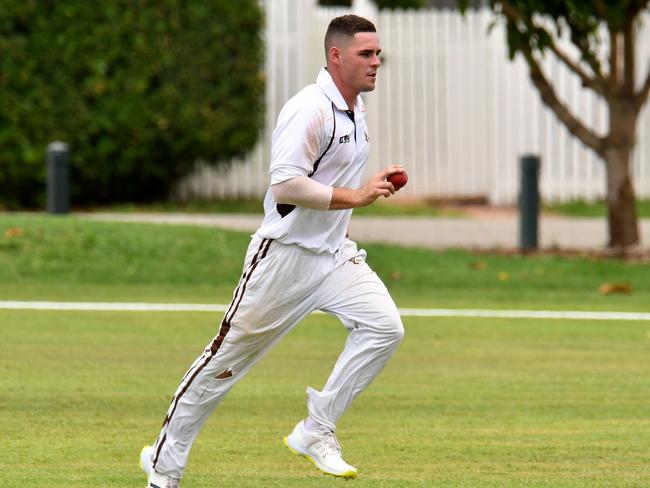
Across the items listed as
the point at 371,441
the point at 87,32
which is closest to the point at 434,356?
the point at 371,441

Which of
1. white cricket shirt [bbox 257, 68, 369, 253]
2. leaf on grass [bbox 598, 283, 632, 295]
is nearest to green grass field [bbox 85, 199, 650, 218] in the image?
leaf on grass [bbox 598, 283, 632, 295]

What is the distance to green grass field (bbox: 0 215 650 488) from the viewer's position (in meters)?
7.20

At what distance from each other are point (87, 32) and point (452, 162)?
5.41m

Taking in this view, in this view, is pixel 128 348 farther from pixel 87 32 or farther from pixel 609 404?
pixel 87 32

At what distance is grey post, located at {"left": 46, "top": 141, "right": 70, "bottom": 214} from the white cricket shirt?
1048cm

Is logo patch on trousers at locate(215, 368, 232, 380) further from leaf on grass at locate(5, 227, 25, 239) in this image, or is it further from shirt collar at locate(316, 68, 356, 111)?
leaf on grass at locate(5, 227, 25, 239)

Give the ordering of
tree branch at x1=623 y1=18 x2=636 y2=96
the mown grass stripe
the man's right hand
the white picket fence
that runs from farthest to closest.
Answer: the white picket fence → tree branch at x1=623 y1=18 x2=636 y2=96 → the mown grass stripe → the man's right hand

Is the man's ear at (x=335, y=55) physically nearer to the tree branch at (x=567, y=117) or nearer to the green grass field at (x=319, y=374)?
the green grass field at (x=319, y=374)

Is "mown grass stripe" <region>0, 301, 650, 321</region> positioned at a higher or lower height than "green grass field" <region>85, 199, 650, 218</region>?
lower

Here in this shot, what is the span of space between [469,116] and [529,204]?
5.93 m

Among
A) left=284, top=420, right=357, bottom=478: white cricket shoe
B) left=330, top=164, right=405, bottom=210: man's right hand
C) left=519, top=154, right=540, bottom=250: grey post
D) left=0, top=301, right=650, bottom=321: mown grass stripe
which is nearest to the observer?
left=330, top=164, right=405, bottom=210: man's right hand

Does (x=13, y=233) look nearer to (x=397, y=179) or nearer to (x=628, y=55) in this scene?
(x=628, y=55)

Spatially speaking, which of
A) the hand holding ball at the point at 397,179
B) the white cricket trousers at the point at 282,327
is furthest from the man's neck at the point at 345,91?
the white cricket trousers at the point at 282,327

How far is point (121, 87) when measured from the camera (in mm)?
20000
